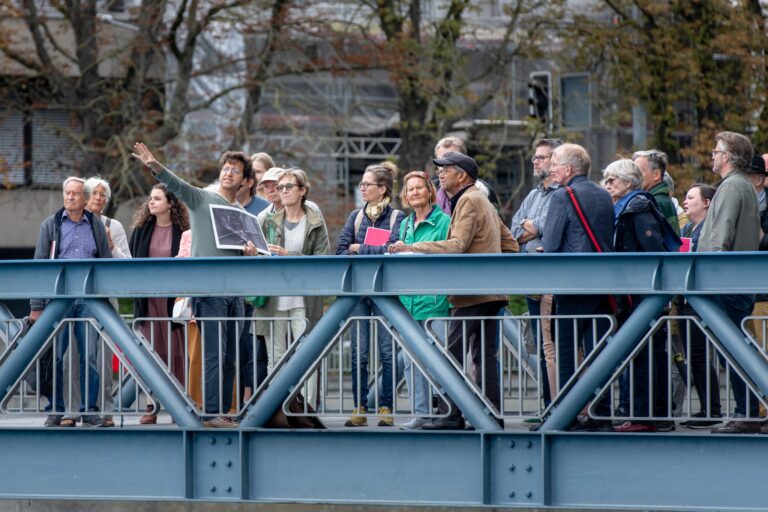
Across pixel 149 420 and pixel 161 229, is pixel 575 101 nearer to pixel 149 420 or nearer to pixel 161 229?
pixel 161 229

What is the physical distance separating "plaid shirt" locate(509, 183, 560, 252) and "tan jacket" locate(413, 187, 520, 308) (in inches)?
57.2

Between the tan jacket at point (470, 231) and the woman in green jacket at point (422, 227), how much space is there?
0.25m

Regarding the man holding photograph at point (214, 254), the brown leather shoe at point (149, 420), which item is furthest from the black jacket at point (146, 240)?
the brown leather shoe at point (149, 420)

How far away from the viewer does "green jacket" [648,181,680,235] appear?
10.2 metres

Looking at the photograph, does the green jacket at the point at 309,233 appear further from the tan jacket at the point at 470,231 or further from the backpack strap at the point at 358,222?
the tan jacket at the point at 470,231

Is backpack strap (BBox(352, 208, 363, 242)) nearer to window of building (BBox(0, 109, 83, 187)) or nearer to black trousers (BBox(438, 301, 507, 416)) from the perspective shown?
black trousers (BBox(438, 301, 507, 416))

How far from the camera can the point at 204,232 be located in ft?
33.3

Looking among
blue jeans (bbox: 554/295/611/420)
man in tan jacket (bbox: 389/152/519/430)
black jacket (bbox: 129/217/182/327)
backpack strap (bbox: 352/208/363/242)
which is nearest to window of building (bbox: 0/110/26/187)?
black jacket (bbox: 129/217/182/327)

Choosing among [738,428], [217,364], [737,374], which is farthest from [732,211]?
[217,364]

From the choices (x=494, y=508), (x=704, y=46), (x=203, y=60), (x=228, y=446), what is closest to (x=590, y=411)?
(x=494, y=508)

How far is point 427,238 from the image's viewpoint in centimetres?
988

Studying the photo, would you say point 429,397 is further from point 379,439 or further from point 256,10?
point 256,10

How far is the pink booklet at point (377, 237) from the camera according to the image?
10344mm

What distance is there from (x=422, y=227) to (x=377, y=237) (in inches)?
21.8
